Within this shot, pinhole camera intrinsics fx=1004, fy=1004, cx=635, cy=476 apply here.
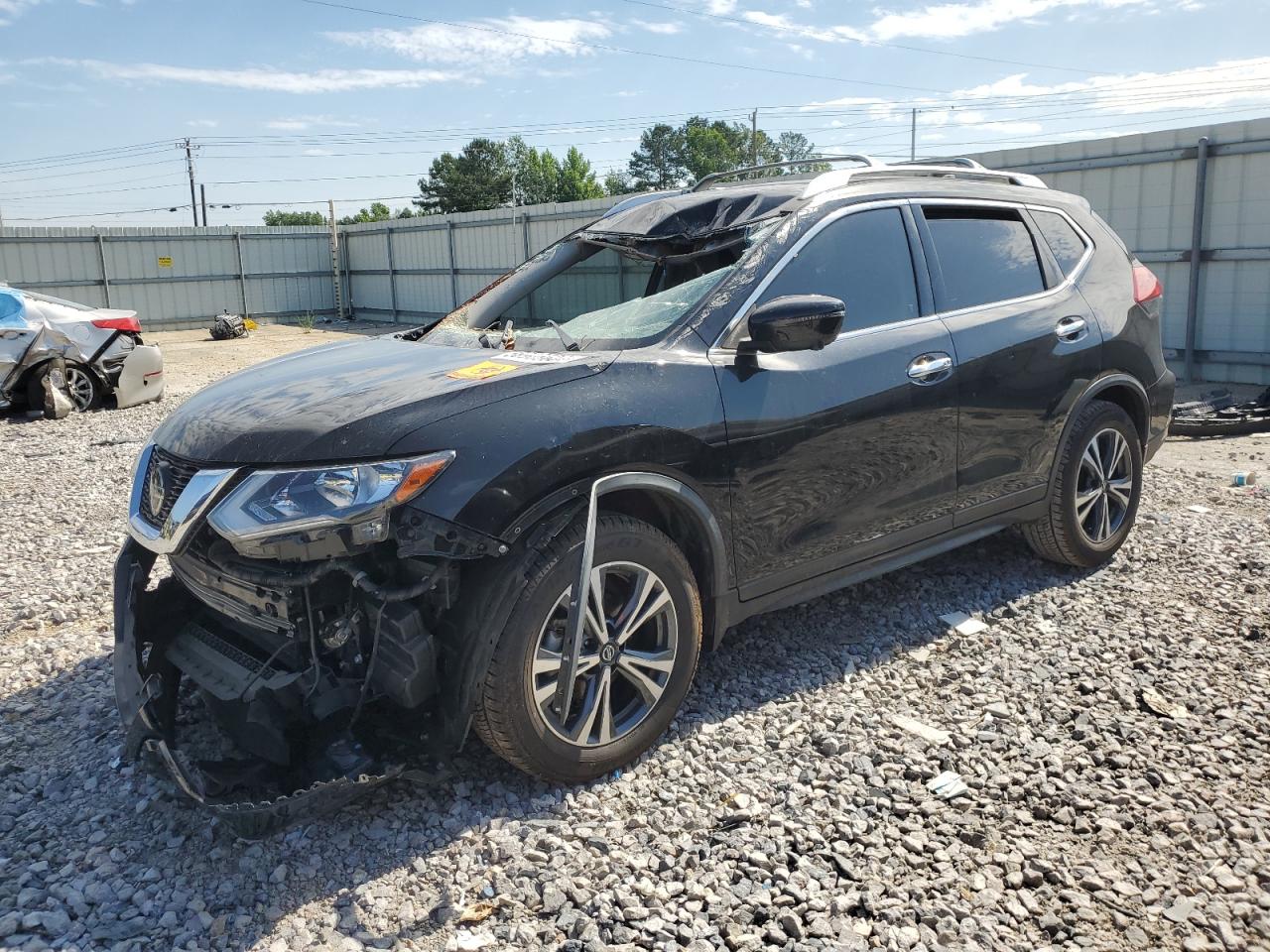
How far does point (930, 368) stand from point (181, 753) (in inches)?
117

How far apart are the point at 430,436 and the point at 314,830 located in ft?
4.12

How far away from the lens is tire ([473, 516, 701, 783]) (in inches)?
115

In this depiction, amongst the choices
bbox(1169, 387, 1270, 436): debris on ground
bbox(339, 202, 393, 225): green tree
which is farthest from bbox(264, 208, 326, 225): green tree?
bbox(1169, 387, 1270, 436): debris on ground

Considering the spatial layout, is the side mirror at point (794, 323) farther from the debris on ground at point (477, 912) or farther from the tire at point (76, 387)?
the tire at point (76, 387)

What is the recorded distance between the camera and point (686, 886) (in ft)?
8.93

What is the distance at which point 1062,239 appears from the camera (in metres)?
4.84

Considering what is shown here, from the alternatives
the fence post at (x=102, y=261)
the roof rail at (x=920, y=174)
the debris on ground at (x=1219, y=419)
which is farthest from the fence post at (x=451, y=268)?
the roof rail at (x=920, y=174)

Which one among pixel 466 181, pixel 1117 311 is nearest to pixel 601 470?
pixel 1117 311

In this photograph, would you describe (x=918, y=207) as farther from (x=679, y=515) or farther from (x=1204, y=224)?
(x=1204, y=224)

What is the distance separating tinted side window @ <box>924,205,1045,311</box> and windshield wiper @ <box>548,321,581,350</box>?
1.60 meters


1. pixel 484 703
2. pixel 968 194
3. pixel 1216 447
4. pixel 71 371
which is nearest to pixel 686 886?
pixel 484 703

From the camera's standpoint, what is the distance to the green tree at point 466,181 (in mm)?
77188

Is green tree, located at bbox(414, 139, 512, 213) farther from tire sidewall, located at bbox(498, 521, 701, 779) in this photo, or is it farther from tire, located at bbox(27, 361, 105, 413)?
tire sidewall, located at bbox(498, 521, 701, 779)

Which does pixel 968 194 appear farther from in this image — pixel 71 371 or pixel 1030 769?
pixel 71 371
